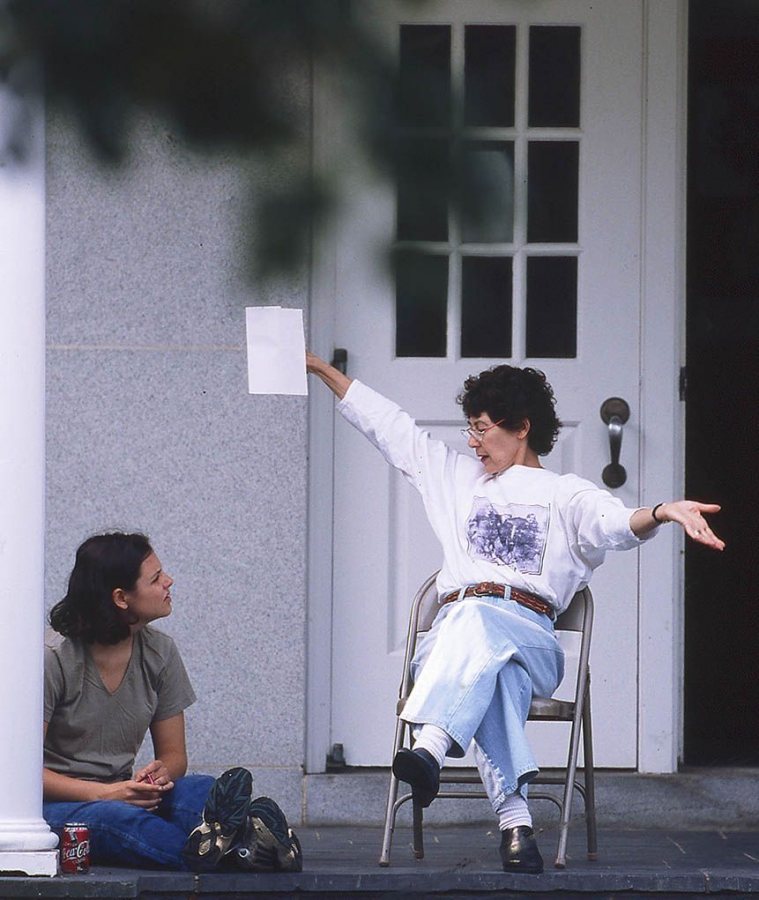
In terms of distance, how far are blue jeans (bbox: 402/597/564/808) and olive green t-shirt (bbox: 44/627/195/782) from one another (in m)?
0.65

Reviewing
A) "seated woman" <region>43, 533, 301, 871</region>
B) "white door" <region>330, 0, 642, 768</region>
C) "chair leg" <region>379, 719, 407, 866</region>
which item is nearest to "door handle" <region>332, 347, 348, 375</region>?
"white door" <region>330, 0, 642, 768</region>

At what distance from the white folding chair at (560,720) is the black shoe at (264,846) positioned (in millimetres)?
324

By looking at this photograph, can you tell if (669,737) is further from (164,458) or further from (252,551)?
(164,458)

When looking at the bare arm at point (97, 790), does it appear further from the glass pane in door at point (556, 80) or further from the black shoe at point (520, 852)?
the glass pane in door at point (556, 80)

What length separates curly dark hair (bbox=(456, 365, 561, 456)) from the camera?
482 centimetres

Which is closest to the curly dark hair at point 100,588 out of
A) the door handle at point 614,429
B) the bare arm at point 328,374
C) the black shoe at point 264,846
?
the black shoe at point 264,846

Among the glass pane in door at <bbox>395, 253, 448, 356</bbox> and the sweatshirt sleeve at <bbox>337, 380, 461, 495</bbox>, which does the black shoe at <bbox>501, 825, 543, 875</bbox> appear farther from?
the glass pane in door at <bbox>395, 253, 448, 356</bbox>

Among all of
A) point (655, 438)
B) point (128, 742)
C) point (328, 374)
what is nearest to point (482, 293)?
point (128, 742)

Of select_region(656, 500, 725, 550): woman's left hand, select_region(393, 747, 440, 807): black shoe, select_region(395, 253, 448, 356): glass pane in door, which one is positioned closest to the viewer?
select_region(395, 253, 448, 356): glass pane in door

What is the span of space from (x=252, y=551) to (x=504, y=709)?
4.12ft

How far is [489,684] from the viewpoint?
443 cm

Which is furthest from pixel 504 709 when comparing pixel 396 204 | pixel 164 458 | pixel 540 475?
pixel 396 204

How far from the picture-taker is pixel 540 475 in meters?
4.74

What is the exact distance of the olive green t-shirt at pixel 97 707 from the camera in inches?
175
